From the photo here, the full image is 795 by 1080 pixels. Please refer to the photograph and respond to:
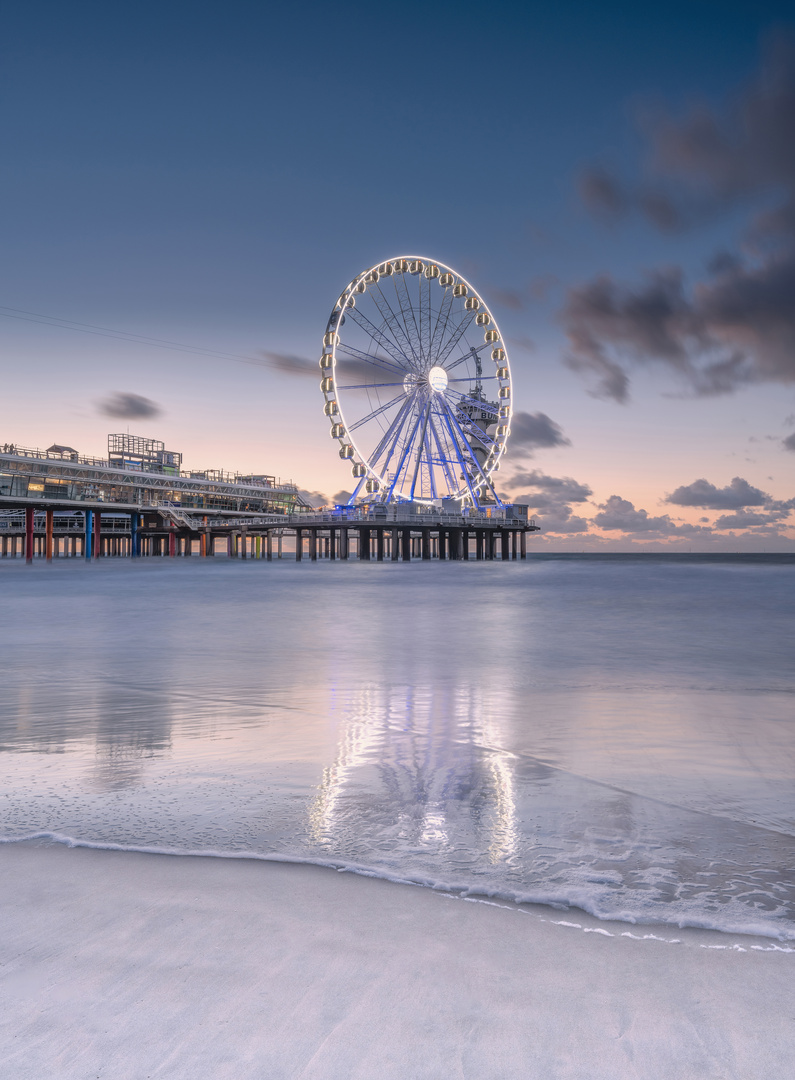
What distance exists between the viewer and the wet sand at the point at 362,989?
2537 millimetres

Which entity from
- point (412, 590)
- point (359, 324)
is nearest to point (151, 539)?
point (359, 324)

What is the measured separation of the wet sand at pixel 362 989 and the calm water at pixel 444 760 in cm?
41

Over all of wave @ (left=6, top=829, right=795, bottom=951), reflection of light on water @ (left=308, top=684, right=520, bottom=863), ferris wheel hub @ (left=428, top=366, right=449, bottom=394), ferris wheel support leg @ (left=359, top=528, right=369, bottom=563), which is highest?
ferris wheel hub @ (left=428, top=366, right=449, bottom=394)

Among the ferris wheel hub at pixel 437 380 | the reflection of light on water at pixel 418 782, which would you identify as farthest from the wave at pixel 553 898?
the ferris wheel hub at pixel 437 380

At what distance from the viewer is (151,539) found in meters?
142

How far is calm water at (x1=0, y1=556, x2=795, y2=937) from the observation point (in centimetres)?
425

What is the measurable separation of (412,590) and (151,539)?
113149 mm

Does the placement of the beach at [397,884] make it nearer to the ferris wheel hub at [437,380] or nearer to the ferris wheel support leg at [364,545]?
the ferris wheel hub at [437,380]

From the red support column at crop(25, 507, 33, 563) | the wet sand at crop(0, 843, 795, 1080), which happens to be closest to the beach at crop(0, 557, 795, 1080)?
the wet sand at crop(0, 843, 795, 1080)

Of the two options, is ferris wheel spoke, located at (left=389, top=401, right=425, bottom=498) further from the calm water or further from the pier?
the calm water

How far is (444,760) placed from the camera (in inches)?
268

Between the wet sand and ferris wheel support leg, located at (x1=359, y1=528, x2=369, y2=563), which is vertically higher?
ferris wheel support leg, located at (x1=359, y1=528, x2=369, y2=563)

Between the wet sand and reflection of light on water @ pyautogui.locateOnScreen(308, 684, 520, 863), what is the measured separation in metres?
0.94

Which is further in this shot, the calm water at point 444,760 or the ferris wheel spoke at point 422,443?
the ferris wheel spoke at point 422,443
